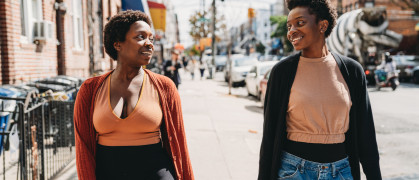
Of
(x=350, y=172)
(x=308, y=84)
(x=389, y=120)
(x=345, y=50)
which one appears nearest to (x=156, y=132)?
(x=308, y=84)

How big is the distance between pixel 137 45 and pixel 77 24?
10635 mm

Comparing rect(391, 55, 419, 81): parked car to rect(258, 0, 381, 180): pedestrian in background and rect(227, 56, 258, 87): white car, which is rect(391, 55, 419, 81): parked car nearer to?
rect(227, 56, 258, 87): white car

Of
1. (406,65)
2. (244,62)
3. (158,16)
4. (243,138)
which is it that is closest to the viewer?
(243,138)

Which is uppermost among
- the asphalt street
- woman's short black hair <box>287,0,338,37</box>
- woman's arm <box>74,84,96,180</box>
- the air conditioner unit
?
the air conditioner unit

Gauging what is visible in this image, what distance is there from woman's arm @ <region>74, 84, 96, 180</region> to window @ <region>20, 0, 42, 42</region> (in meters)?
6.62

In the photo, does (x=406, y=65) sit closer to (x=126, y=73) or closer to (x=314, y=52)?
(x=314, y=52)

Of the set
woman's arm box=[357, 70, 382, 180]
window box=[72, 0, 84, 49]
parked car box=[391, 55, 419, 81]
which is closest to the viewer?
woman's arm box=[357, 70, 382, 180]

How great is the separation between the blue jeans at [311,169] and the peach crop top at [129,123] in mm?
847

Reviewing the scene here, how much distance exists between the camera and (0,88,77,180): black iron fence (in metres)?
4.29

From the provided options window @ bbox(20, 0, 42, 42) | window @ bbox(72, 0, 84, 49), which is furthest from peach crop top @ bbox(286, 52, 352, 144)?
window @ bbox(72, 0, 84, 49)

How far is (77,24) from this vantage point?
1244 centimetres

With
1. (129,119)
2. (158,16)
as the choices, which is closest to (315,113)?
(129,119)

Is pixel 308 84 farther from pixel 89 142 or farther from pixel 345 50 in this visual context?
pixel 345 50

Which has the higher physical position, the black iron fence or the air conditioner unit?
the air conditioner unit
